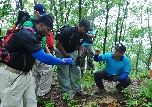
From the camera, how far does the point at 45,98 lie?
688cm

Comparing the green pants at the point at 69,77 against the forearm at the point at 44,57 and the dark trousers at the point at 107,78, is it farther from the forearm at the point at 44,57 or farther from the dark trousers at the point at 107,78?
the forearm at the point at 44,57

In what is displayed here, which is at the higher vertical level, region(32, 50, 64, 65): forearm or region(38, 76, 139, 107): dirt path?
region(32, 50, 64, 65): forearm

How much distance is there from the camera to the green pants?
259 inches

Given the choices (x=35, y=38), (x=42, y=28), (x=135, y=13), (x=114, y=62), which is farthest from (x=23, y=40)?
(x=135, y=13)

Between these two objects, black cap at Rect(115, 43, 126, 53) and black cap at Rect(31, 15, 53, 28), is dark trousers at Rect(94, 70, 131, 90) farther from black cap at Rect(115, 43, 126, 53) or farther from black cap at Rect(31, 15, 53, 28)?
black cap at Rect(31, 15, 53, 28)

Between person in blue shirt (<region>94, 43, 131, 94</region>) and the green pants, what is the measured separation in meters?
0.69

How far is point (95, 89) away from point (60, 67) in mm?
1820

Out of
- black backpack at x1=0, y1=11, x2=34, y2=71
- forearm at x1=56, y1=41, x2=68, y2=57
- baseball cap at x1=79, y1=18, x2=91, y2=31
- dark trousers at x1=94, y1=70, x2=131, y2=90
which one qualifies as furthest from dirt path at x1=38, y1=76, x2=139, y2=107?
black backpack at x1=0, y1=11, x2=34, y2=71

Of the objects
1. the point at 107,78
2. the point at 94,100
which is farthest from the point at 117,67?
the point at 94,100

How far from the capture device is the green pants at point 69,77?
6.57 meters

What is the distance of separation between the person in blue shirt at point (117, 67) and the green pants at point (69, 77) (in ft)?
2.28

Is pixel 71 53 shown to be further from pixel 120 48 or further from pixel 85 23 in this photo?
pixel 120 48

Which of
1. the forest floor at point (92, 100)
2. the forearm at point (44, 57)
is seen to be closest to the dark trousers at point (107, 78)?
the forest floor at point (92, 100)

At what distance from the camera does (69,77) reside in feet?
22.3
